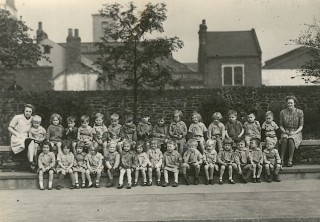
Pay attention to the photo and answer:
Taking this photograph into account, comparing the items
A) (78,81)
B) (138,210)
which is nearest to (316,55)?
(138,210)

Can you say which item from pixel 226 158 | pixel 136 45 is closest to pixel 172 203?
pixel 226 158

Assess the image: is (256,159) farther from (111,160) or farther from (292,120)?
(111,160)

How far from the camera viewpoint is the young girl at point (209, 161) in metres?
9.95

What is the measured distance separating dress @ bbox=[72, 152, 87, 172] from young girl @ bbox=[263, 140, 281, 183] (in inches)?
145

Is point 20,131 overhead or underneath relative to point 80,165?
overhead

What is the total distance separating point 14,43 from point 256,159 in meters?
17.3

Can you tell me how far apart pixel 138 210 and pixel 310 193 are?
10.4ft

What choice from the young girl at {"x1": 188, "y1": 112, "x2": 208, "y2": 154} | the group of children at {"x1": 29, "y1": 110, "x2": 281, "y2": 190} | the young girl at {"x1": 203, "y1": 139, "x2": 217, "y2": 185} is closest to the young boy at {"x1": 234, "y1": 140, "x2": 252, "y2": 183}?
the group of children at {"x1": 29, "y1": 110, "x2": 281, "y2": 190}

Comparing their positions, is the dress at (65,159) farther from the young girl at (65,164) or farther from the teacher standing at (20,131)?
the teacher standing at (20,131)

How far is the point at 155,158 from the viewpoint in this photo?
10.1m

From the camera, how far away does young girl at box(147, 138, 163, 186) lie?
991 centimetres

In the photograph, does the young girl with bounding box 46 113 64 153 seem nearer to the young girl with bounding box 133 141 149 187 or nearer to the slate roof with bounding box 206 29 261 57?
the young girl with bounding box 133 141 149 187

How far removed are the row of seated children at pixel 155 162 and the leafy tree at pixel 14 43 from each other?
48.3 feet

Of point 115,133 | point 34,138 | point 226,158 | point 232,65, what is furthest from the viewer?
point 232,65
